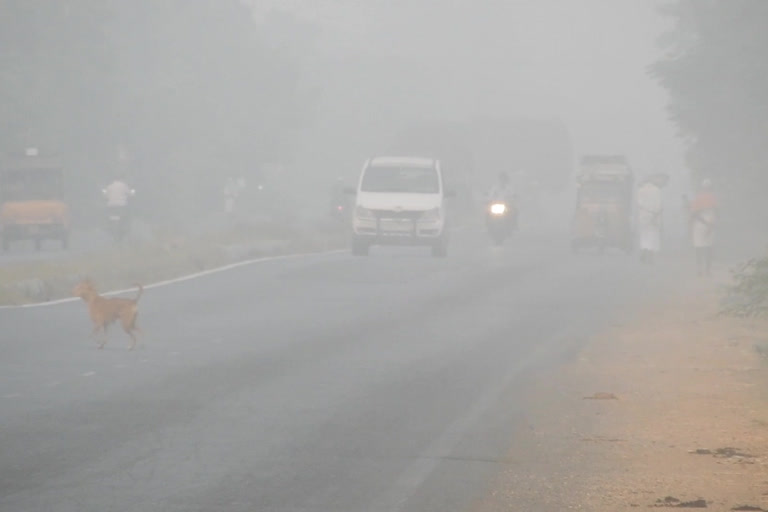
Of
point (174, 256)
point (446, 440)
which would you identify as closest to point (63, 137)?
point (174, 256)

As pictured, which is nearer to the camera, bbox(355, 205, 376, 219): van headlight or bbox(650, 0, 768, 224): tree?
bbox(355, 205, 376, 219): van headlight

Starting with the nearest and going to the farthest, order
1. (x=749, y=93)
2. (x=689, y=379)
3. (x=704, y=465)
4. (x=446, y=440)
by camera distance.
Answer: (x=704, y=465), (x=446, y=440), (x=689, y=379), (x=749, y=93)

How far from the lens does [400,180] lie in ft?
117

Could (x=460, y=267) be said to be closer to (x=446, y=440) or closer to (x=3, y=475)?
→ (x=446, y=440)

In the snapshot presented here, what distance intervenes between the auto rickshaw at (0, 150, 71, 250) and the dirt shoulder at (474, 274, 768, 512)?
81.0 feet

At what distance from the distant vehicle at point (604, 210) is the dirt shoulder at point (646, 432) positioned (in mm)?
20067

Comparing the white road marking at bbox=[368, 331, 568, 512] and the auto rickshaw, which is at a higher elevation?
the auto rickshaw

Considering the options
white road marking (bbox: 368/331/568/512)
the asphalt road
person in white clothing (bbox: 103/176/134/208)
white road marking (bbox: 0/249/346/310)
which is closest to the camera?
white road marking (bbox: 368/331/568/512)

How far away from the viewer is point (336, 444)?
428 inches

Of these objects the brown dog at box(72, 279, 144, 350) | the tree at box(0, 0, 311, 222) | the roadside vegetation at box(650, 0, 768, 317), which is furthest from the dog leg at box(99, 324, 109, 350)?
the tree at box(0, 0, 311, 222)

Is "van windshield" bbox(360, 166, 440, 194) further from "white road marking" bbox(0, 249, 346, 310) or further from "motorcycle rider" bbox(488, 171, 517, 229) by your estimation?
"motorcycle rider" bbox(488, 171, 517, 229)

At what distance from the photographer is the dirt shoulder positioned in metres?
9.41

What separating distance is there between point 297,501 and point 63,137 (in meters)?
48.2

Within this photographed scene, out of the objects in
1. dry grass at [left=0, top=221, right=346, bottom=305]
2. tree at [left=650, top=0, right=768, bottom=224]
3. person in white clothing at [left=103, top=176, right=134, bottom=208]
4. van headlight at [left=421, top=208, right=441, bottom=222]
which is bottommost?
dry grass at [left=0, top=221, right=346, bottom=305]
